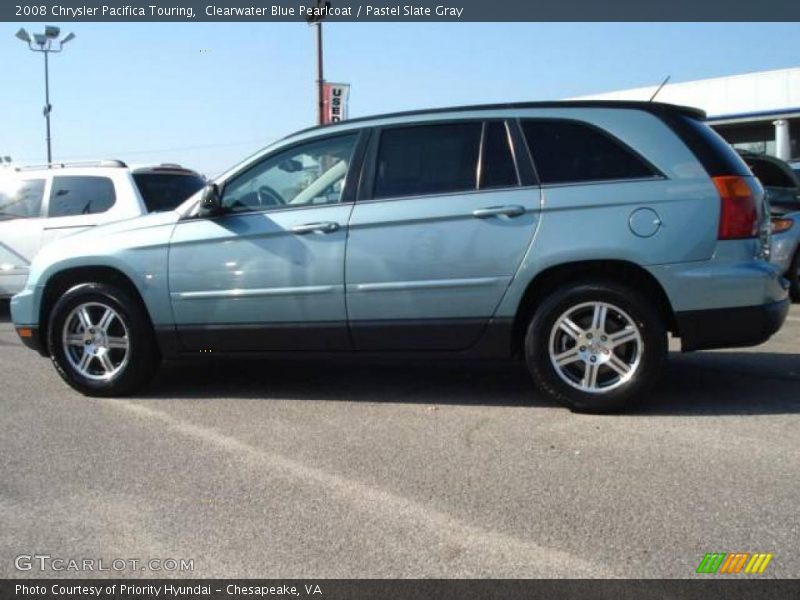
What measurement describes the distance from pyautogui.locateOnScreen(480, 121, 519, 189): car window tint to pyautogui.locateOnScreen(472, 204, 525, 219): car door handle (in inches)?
6.8

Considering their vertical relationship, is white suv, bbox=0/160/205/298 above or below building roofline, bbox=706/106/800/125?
below

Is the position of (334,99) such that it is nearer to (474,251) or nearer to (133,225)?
(133,225)

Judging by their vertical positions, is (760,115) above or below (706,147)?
above

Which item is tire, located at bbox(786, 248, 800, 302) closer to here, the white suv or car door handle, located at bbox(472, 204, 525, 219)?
car door handle, located at bbox(472, 204, 525, 219)

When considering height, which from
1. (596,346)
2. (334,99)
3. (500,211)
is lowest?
(596,346)

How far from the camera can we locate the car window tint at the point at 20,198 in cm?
929

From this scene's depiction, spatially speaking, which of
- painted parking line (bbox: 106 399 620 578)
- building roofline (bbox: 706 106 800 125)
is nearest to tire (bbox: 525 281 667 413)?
painted parking line (bbox: 106 399 620 578)

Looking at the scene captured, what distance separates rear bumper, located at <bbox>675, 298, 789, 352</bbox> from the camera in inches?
183

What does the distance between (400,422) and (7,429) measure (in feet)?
8.09

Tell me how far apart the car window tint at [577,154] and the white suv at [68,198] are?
5084 millimetres

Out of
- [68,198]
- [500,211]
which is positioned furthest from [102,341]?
[68,198]

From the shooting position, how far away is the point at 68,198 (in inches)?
357

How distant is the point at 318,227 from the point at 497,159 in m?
1.21

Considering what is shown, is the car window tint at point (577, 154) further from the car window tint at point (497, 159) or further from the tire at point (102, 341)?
the tire at point (102, 341)
